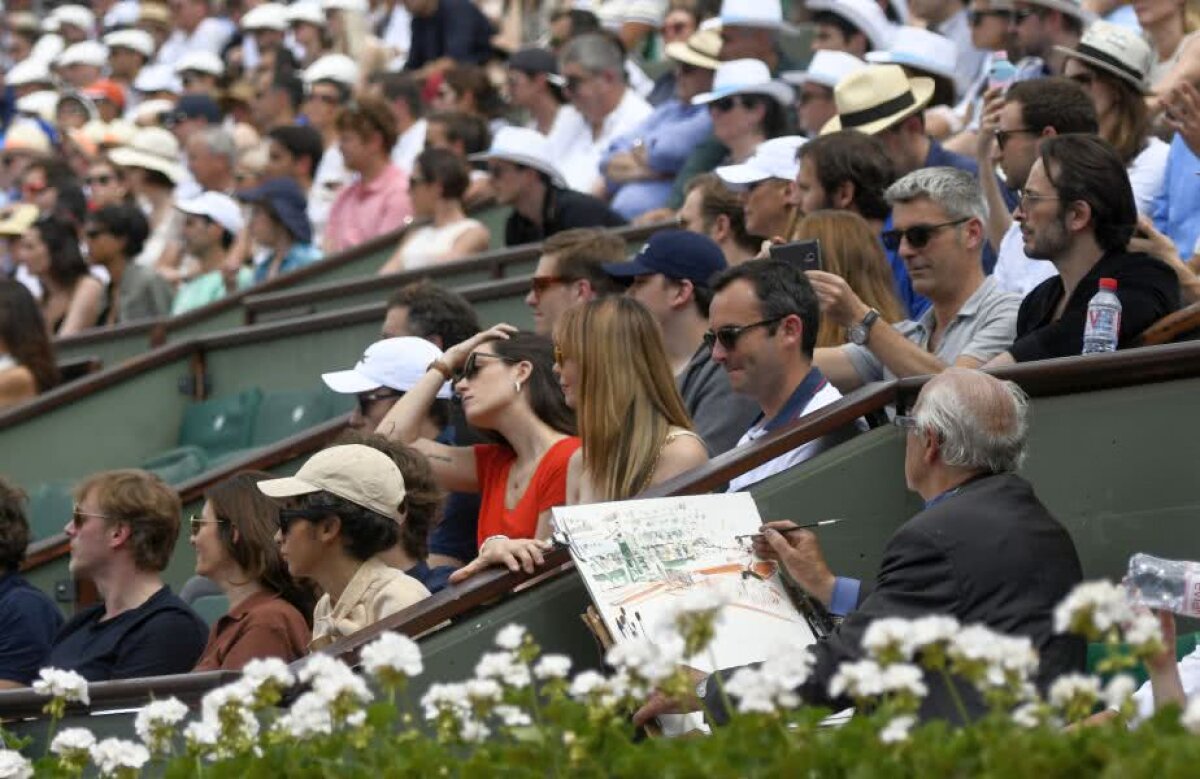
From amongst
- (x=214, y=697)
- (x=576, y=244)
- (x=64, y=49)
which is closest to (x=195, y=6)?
(x=64, y=49)

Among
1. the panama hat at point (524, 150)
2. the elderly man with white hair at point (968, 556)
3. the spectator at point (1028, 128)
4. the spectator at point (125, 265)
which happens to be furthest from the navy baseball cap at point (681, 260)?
the spectator at point (125, 265)

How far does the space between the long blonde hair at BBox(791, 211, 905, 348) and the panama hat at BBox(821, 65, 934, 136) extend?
1.84 metres

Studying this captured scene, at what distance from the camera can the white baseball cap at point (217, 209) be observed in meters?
15.0

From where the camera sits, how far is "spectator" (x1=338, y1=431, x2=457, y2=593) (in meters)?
7.33

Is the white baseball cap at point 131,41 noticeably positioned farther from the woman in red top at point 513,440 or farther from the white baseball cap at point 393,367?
the woman in red top at point 513,440

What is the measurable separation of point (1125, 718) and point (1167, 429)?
8.92 feet

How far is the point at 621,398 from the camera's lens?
6957 mm

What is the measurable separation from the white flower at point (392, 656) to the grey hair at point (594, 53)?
9.46 meters

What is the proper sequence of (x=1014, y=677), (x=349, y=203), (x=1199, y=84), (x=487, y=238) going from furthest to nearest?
(x=349, y=203) < (x=487, y=238) < (x=1199, y=84) < (x=1014, y=677)

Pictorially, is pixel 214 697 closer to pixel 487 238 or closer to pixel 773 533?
pixel 773 533

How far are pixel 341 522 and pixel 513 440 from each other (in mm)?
904

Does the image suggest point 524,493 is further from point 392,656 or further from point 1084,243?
point 392,656

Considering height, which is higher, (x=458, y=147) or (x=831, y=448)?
(x=831, y=448)

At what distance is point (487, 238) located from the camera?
1323 centimetres
